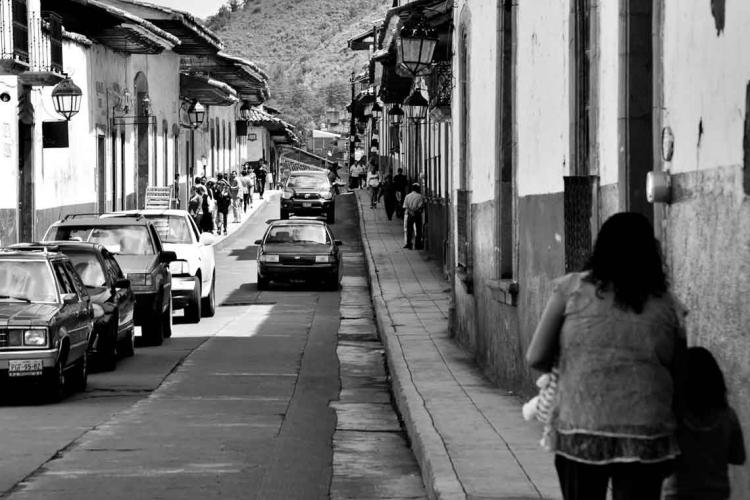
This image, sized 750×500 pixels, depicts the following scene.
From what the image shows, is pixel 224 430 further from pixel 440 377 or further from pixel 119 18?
pixel 119 18

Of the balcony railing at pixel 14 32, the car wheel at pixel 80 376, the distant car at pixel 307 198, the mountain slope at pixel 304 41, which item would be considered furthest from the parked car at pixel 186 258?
the mountain slope at pixel 304 41

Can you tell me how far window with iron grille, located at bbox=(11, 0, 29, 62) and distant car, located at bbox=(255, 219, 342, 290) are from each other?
Result: 24.1 ft

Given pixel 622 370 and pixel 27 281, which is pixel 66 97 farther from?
pixel 622 370

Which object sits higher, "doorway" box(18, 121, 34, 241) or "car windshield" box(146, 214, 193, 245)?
"doorway" box(18, 121, 34, 241)

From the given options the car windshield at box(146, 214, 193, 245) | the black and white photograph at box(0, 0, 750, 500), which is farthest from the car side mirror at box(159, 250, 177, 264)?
the car windshield at box(146, 214, 193, 245)

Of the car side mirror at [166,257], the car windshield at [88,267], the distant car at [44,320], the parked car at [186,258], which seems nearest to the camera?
the distant car at [44,320]

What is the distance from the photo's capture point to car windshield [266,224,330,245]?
114ft

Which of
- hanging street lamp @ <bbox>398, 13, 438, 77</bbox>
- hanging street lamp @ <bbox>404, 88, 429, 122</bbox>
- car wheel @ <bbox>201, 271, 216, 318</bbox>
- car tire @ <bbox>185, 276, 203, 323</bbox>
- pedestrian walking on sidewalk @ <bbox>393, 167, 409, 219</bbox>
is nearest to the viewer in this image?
hanging street lamp @ <bbox>398, 13, 438, 77</bbox>

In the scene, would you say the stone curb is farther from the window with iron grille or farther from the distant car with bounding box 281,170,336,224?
the distant car with bounding box 281,170,336,224

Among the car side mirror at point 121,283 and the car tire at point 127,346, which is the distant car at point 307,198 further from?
the car side mirror at point 121,283

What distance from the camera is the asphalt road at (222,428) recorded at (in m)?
10.3

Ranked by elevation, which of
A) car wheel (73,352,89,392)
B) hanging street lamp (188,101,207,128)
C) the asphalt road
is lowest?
the asphalt road

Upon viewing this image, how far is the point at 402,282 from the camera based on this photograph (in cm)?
3291

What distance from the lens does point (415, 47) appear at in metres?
24.7
